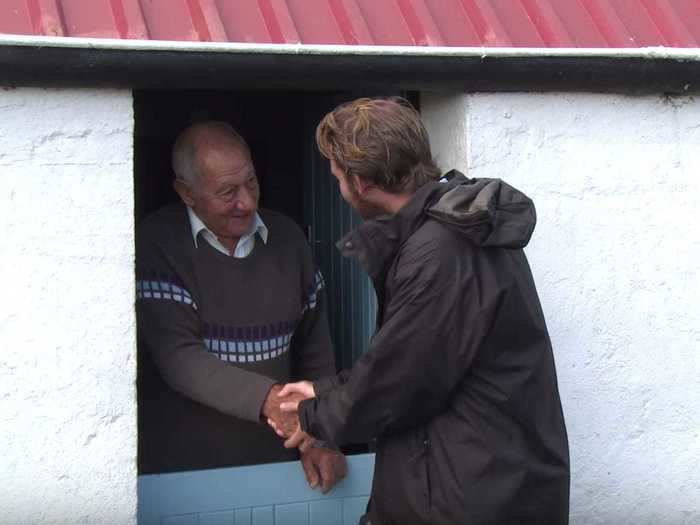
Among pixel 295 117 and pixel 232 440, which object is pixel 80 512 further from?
pixel 295 117

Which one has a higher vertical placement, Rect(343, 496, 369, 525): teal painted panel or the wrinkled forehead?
the wrinkled forehead

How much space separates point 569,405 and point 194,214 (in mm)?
1506

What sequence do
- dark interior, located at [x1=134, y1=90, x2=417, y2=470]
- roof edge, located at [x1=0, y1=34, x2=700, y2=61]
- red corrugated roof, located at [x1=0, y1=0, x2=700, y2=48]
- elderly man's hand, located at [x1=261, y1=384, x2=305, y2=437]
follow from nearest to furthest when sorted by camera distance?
roof edge, located at [x1=0, y1=34, x2=700, y2=61] < red corrugated roof, located at [x1=0, y1=0, x2=700, y2=48] < elderly man's hand, located at [x1=261, y1=384, x2=305, y2=437] < dark interior, located at [x1=134, y1=90, x2=417, y2=470]

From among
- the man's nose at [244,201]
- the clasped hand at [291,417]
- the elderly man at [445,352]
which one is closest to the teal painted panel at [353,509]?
the clasped hand at [291,417]

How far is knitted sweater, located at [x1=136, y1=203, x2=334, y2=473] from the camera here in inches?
137

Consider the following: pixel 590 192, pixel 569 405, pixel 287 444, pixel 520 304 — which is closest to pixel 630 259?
pixel 590 192

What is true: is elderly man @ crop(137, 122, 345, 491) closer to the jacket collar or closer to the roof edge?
the roof edge

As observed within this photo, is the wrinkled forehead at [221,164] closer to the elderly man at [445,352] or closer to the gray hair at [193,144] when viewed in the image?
the gray hair at [193,144]

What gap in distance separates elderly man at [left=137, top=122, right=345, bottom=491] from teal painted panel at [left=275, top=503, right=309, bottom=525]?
0.34 ft

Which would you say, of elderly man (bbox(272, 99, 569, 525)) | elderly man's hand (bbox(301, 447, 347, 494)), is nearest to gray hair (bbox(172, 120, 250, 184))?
elderly man (bbox(272, 99, 569, 525))

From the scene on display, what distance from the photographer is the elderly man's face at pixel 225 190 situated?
362 cm

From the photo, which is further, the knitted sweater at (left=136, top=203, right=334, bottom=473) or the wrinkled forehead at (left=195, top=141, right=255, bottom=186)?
the wrinkled forehead at (left=195, top=141, right=255, bottom=186)

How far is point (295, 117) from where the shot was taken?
492 centimetres

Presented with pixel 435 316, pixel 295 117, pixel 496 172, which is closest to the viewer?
pixel 435 316
